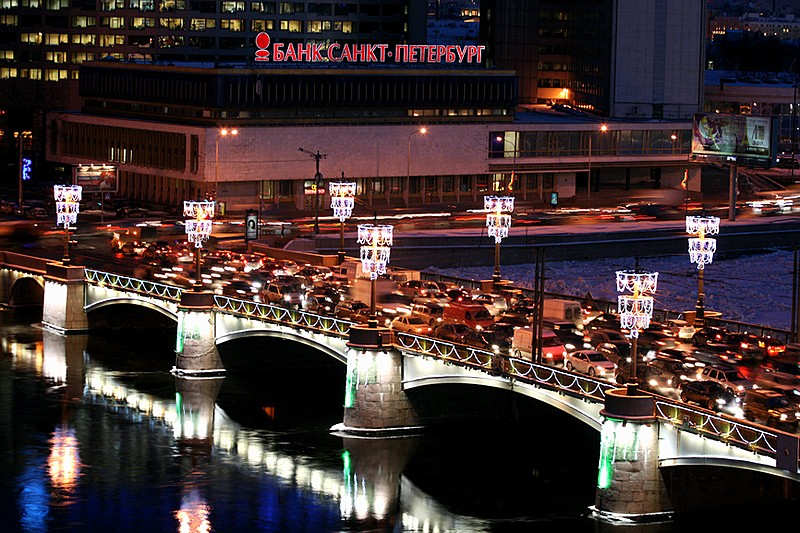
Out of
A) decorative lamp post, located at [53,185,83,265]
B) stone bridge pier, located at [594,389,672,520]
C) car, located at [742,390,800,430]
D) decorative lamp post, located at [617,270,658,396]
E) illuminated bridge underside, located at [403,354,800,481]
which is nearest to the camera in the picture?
illuminated bridge underside, located at [403,354,800,481]

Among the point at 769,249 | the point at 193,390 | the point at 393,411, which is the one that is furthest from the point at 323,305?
the point at 769,249

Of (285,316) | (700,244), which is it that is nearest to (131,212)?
(285,316)

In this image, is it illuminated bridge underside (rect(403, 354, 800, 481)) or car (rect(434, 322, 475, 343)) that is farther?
car (rect(434, 322, 475, 343))

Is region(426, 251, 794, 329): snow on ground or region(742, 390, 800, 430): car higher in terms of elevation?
region(426, 251, 794, 329): snow on ground

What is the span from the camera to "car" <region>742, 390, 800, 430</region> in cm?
7488

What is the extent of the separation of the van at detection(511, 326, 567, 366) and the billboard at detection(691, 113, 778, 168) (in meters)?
78.1

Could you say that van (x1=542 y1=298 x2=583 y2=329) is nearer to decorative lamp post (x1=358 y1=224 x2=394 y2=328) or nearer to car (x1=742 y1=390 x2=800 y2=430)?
decorative lamp post (x1=358 y1=224 x2=394 y2=328)

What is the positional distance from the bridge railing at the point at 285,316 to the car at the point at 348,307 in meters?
4.15

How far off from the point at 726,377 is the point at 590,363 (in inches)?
258

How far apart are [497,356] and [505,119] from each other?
363ft

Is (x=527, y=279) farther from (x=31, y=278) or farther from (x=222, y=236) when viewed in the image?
(x=31, y=278)

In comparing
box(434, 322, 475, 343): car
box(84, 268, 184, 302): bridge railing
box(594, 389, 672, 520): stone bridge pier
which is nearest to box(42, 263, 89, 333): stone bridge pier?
box(84, 268, 184, 302): bridge railing

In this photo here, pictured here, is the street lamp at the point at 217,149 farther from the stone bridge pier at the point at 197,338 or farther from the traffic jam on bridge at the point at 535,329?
the stone bridge pier at the point at 197,338

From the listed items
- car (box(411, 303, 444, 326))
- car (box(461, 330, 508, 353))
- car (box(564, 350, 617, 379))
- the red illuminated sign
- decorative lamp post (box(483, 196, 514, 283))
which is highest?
the red illuminated sign
